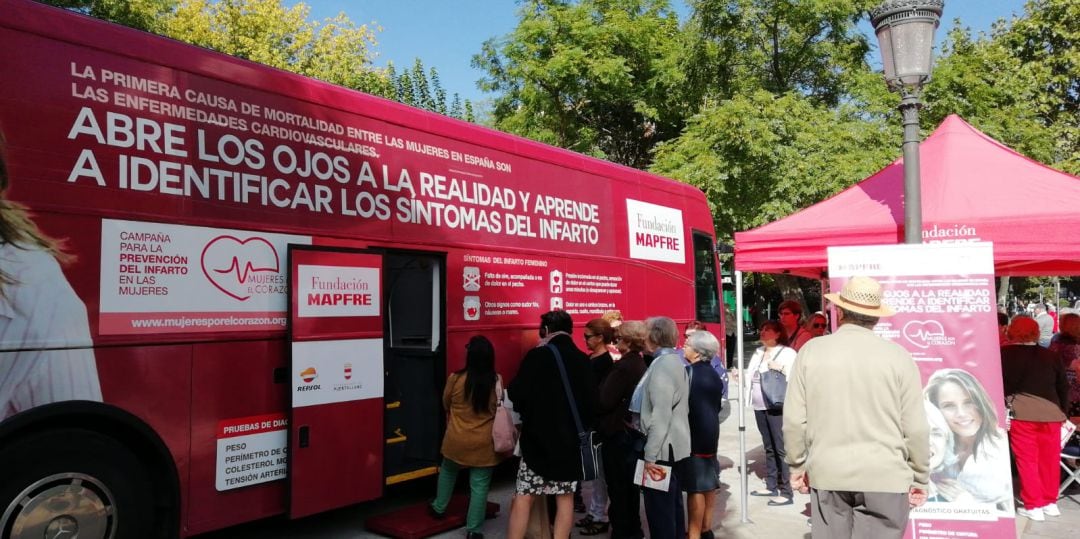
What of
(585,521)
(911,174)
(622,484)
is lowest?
(585,521)

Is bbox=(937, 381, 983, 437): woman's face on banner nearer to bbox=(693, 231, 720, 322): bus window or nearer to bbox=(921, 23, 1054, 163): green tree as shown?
bbox=(693, 231, 720, 322): bus window

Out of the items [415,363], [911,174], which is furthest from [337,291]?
[911,174]

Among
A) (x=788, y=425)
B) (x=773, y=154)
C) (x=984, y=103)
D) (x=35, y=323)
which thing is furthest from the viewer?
(x=984, y=103)

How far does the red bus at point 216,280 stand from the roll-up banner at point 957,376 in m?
3.51

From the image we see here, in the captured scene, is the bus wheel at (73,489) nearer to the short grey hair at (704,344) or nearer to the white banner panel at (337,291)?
the white banner panel at (337,291)

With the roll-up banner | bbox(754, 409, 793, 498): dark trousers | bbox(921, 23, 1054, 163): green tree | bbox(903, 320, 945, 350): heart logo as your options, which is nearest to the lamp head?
the roll-up banner

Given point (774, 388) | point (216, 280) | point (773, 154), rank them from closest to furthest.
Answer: point (216, 280), point (774, 388), point (773, 154)

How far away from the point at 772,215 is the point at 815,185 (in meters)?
1.08

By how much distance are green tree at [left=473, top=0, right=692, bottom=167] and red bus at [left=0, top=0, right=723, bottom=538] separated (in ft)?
45.4

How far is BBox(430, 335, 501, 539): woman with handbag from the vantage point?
552 cm

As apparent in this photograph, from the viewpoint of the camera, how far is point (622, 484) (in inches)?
220

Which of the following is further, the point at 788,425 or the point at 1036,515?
the point at 1036,515

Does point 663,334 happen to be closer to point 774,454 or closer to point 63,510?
point 774,454

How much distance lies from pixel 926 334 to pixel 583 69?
646 inches
